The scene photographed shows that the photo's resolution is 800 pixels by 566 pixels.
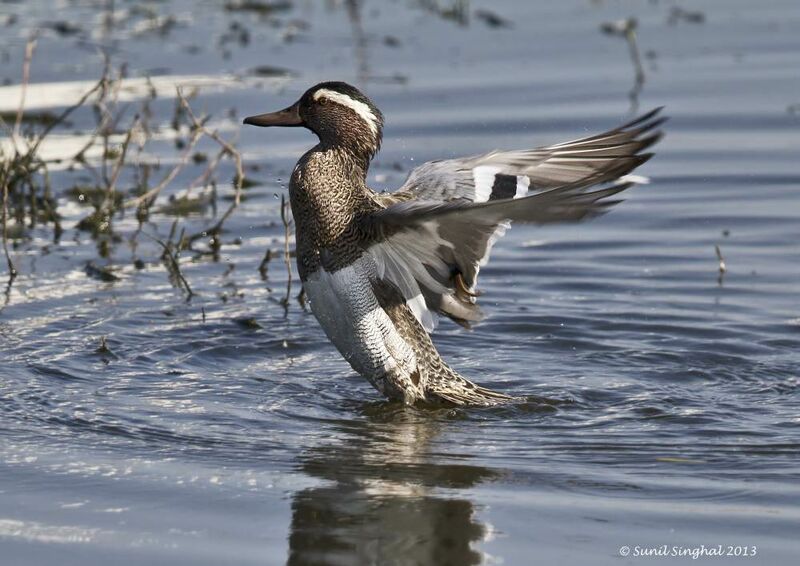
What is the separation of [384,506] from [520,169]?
219 cm

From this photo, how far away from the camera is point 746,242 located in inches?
320

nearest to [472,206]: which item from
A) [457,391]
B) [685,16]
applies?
[457,391]

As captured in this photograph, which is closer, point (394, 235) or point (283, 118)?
point (394, 235)

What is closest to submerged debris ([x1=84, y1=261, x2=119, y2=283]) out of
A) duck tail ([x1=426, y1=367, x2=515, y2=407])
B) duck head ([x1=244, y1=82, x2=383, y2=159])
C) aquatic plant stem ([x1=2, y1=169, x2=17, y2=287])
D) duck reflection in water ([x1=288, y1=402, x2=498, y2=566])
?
aquatic plant stem ([x1=2, y1=169, x2=17, y2=287])

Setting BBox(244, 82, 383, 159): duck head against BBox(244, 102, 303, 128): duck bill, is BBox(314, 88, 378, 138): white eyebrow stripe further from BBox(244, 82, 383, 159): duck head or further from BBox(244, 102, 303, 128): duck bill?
BBox(244, 102, 303, 128): duck bill

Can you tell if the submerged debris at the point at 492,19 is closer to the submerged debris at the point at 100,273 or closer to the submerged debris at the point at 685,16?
the submerged debris at the point at 685,16

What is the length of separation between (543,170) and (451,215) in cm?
143

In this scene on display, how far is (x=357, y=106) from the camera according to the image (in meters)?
6.05

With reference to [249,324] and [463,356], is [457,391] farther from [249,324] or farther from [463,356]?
[249,324]

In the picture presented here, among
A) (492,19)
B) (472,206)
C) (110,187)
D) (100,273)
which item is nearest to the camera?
(472,206)

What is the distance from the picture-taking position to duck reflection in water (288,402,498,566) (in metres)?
4.26

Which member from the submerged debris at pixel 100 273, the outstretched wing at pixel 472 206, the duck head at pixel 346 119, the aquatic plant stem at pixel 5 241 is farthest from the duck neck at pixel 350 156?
the aquatic plant stem at pixel 5 241

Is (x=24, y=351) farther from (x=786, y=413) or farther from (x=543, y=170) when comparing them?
(x=786, y=413)

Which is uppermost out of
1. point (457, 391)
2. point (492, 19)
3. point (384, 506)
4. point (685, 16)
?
point (685, 16)
